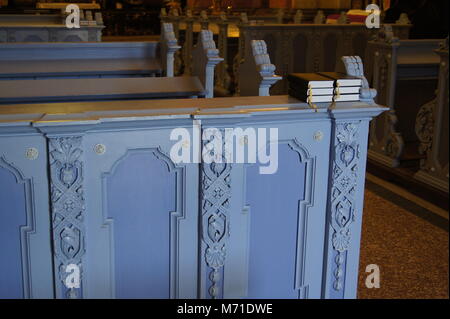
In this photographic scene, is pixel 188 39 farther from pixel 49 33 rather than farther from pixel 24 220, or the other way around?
pixel 24 220

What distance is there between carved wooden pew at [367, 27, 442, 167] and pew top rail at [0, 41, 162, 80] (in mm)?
2096

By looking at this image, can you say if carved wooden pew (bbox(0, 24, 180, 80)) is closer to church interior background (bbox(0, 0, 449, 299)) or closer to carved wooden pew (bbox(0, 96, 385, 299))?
church interior background (bbox(0, 0, 449, 299))

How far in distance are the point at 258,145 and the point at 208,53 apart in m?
2.19

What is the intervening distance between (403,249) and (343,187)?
1499mm

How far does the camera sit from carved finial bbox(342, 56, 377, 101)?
2412mm

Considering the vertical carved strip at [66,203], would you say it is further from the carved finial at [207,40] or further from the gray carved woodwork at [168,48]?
the gray carved woodwork at [168,48]

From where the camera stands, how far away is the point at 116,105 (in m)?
2.34

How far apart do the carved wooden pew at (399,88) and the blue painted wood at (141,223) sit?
139 inches

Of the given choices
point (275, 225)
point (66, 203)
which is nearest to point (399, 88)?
point (275, 225)

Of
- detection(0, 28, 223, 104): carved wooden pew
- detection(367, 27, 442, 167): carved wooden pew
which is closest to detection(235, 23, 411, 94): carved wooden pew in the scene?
detection(367, 27, 442, 167): carved wooden pew

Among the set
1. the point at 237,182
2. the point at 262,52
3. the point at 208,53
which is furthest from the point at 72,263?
the point at 208,53

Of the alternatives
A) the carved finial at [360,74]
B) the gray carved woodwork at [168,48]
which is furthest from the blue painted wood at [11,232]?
the gray carved woodwork at [168,48]

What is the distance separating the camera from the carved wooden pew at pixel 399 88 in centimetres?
552

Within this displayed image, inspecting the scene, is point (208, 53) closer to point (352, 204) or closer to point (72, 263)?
point (352, 204)
